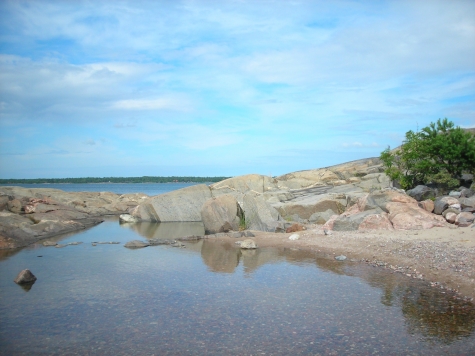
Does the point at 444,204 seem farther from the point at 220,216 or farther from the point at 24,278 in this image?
the point at 24,278

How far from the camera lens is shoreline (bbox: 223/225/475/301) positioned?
12.3 metres

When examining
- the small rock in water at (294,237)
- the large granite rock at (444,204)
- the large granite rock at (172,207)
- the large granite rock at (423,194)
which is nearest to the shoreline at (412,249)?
the small rock in water at (294,237)

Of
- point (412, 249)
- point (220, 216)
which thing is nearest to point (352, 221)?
point (412, 249)

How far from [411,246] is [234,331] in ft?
29.5

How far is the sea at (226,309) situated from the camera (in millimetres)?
8344

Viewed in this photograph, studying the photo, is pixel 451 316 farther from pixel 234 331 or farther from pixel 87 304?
pixel 87 304

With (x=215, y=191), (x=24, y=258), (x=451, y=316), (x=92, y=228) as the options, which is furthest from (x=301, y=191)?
(x=451, y=316)

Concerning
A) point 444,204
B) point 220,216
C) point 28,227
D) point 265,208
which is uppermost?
point 444,204

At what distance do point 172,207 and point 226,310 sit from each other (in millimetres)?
21784

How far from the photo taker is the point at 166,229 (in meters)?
27.2

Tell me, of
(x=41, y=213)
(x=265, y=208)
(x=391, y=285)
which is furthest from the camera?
(x=41, y=213)

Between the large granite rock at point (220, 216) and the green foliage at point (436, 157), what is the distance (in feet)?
34.4

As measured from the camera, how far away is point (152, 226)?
2898cm

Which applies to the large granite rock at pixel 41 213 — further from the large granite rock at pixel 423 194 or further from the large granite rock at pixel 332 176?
the large granite rock at pixel 423 194
